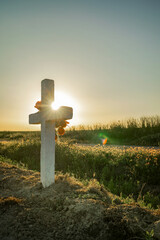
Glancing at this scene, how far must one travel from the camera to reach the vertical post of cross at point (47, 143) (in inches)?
135

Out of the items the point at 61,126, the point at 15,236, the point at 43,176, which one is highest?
the point at 61,126

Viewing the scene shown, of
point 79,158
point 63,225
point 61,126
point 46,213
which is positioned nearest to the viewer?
point 63,225

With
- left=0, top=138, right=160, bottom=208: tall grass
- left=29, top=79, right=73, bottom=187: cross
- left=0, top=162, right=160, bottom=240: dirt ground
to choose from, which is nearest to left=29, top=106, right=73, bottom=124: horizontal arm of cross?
left=29, top=79, right=73, bottom=187: cross

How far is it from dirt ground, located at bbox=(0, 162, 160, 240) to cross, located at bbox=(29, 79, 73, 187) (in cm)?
34

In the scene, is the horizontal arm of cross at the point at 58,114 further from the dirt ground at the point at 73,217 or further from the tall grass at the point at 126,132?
the tall grass at the point at 126,132

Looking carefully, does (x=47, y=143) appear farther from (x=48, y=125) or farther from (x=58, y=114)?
(x=58, y=114)

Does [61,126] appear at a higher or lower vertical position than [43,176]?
higher

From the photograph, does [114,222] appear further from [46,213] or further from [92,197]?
[46,213]

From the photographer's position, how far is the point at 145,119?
17.8 metres

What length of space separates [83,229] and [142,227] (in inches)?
24.1

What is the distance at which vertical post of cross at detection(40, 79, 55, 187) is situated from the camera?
3.42 meters

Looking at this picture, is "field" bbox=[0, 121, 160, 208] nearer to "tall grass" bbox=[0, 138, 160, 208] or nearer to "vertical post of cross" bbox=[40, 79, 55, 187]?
"tall grass" bbox=[0, 138, 160, 208]

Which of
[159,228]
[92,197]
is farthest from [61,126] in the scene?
[159,228]

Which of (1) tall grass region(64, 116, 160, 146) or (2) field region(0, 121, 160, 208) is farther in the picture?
(1) tall grass region(64, 116, 160, 146)
